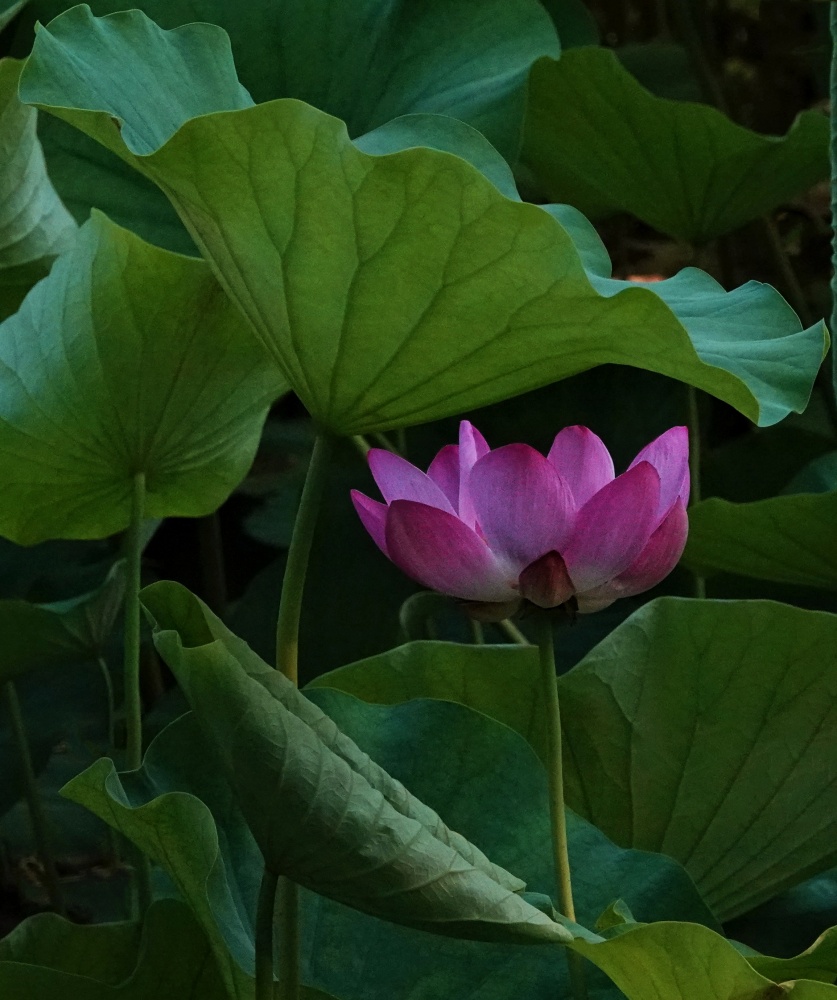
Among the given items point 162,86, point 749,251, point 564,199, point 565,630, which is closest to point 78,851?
point 565,630

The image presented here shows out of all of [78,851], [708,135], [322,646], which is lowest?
[78,851]

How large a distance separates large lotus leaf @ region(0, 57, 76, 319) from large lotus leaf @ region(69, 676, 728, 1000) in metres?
0.38

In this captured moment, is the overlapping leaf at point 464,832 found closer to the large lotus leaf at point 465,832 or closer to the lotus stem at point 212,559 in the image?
the large lotus leaf at point 465,832

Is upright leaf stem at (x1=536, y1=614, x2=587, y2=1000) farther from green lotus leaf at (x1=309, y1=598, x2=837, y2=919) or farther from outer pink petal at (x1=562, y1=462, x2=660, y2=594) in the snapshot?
green lotus leaf at (x1=309, y1=598, x2=837, y2=919)

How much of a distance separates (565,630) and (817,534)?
426mm

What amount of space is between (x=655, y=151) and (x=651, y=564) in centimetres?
65

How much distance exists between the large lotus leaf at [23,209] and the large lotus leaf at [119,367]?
0.15 metres

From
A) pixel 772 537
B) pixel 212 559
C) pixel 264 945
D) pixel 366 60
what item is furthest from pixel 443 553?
pixel 212 559

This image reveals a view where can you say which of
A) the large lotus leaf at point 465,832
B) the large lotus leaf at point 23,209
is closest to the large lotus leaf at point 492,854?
the large lotus leaf at point 465,832

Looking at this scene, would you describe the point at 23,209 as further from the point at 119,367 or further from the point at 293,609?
the point at 293,609

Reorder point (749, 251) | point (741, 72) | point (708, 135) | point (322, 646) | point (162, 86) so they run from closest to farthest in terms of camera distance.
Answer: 1. point (162, 86)
2. point (708, 135)
3. point (322, 646)
4. point (749, 251)
5. point (741, 72)

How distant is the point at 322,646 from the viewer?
51.7 inches

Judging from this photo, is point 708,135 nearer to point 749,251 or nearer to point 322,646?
point 322,646

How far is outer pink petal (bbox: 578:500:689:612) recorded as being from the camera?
0.48 meters
